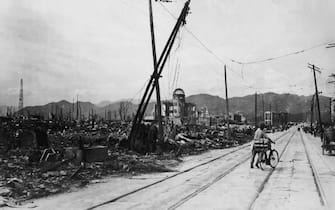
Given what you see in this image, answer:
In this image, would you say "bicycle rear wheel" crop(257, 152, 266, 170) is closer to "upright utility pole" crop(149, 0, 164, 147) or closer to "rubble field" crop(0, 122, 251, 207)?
"rubble field" crop(0, 122, 251, 207)

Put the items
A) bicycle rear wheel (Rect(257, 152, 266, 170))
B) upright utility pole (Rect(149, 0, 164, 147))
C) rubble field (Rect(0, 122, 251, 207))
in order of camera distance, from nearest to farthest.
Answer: rubble field (Rect(0, 122, 251, 207)) < bicycle rear wheel (Rect(257, 152, 266, 170)) < upright utility pole (Rect(149, 0, 164, 147))

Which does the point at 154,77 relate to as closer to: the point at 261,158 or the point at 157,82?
the point at 157,82

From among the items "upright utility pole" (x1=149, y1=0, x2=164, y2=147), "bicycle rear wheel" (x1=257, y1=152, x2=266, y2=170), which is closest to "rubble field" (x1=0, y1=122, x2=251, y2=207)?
"upright utility pole" (x1=149, y1=0, x2=164, y2=147)

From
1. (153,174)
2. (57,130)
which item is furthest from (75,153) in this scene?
(57,130)

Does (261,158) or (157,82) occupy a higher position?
(157,82)

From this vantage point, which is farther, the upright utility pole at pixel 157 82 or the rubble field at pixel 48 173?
the upright utility pole at pixel 157 82

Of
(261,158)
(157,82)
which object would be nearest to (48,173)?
(261,158)

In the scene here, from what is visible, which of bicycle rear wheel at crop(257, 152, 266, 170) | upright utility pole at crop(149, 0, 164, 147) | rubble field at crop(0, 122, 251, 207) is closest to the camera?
rubble field at crop(0, 122, 251, 207)

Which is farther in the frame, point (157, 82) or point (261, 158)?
point (157, 82)

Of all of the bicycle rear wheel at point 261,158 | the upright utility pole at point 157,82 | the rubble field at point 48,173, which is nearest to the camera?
the rubble field at point 48,173

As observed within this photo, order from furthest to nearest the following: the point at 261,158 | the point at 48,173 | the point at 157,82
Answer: the point at 157,82, the point at 261,158, the point at 48,173

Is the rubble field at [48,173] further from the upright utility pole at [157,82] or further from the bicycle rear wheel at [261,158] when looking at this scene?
the bicycle rear wheel at [261,158]

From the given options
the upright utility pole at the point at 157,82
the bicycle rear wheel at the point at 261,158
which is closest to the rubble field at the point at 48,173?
the upright utility pole at the point at 157,82

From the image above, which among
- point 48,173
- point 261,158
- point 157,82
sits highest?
point 157,82
